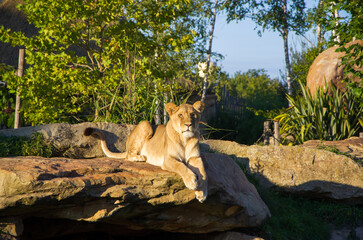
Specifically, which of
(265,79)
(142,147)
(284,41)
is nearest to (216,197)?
(142,147)

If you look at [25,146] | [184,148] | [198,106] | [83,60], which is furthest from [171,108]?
[83,60]

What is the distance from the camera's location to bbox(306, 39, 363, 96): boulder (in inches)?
474

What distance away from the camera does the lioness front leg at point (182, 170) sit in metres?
4.36

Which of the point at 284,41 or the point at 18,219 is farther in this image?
the point at 284,41

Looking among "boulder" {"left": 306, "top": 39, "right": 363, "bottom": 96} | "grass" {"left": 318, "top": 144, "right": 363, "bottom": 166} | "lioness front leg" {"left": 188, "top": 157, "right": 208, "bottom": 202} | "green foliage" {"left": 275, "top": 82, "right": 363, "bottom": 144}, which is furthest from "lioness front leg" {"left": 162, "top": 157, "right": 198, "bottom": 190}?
"boulder" {"left": 306, "top": 39, "right": 363, "bottom": 96}

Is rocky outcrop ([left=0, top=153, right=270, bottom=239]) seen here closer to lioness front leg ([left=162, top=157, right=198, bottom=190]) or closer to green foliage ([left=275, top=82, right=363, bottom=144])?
lioness front leg ([left=162, top=157, right=198, bottom=190])

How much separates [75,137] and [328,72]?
834 cm

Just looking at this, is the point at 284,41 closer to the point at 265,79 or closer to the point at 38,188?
the point at 265,79

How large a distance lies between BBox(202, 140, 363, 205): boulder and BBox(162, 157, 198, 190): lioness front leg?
10.3 ft

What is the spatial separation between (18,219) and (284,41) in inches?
592

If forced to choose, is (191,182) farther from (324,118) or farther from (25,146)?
(324,118)

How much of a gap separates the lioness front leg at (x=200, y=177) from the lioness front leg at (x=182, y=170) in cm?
12

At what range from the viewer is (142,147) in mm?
5523

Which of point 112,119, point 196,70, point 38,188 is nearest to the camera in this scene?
point 38,188
